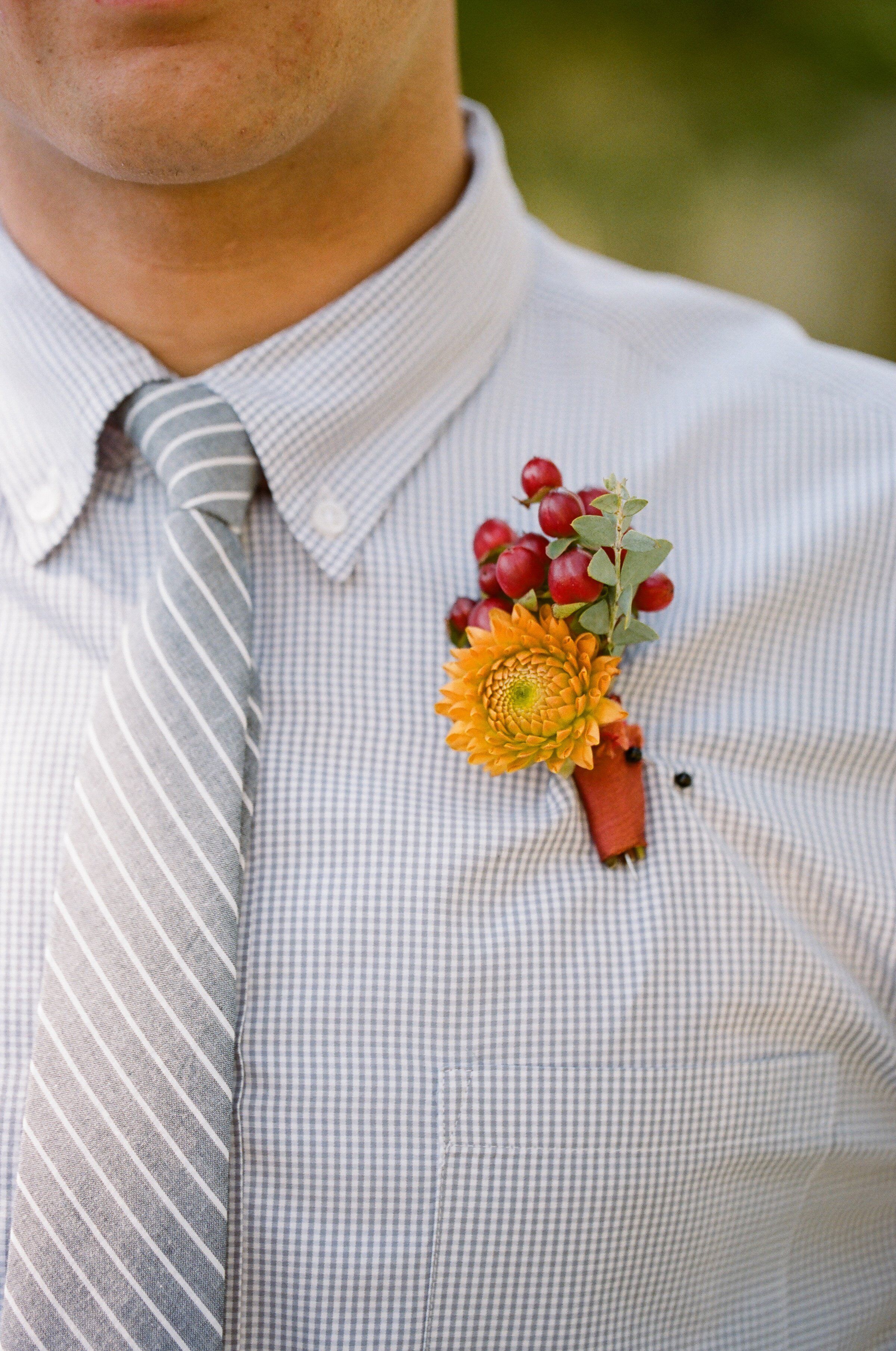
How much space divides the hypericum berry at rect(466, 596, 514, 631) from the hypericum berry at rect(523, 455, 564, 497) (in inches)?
3.4

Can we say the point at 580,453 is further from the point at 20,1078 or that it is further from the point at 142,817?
the point at 20,1078

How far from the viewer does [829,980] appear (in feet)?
3.18

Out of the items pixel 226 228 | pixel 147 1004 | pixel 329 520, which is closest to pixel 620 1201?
pixel 147 1004

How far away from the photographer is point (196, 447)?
100 cm

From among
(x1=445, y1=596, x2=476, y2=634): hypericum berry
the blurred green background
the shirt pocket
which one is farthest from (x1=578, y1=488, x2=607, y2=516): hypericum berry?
the blurred green background

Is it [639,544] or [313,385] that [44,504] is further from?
[639,544]

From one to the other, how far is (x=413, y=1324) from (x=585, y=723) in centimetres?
45

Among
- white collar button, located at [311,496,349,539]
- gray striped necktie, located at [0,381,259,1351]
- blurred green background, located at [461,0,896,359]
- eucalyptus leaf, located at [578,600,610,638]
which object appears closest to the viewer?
gray striped necktie, located at [0,381,259,1351]

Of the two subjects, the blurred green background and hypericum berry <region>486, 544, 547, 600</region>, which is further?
the blurred green background

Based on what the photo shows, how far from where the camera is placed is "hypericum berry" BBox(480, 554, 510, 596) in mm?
967

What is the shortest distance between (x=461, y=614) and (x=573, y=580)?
116 millimetres

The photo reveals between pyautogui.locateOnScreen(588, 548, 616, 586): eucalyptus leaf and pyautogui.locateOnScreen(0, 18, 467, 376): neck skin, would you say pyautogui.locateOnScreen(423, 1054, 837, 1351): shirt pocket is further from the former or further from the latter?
pyautogui.locateOnScreen(0, 18, 467, 376): neck skin

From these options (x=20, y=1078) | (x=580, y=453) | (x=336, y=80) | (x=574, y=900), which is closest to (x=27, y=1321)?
(x=20, y=1078)

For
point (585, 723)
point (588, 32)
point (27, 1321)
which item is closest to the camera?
point (27, 1321)
